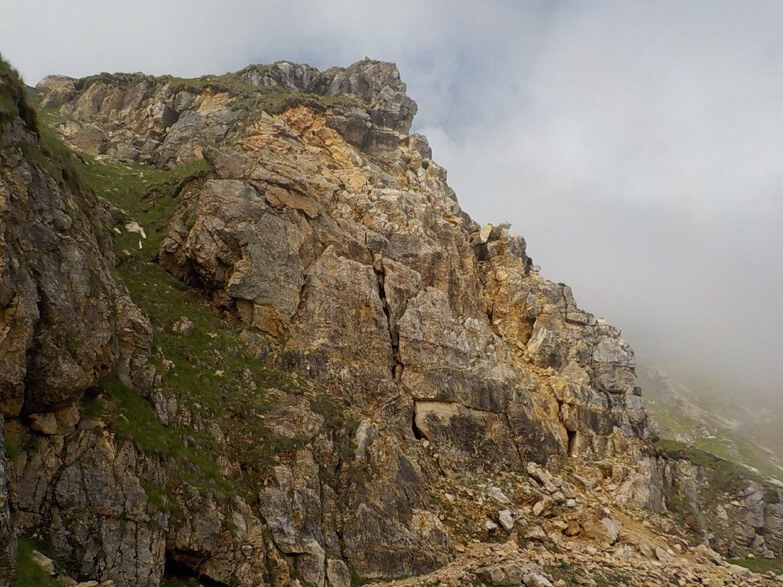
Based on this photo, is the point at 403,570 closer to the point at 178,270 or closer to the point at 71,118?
the point at 178,270

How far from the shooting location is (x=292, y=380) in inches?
1312

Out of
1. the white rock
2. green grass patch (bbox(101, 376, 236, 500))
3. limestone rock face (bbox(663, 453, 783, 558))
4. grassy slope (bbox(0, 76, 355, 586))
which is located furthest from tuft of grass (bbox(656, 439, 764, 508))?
green grass patch (bbox(101, 376, 236, 500))

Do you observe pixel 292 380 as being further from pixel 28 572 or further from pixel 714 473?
pixel 714 473

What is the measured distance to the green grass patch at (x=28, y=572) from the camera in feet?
42.7

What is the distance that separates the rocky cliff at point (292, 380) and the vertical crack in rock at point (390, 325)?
0.20m

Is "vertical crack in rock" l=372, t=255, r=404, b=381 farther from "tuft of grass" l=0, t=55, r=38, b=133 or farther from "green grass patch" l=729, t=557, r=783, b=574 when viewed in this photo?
"green grass patch" l=729, t=557, r=783, b=574

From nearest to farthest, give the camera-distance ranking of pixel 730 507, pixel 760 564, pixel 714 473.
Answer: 1. pixel 760 564
2. pixel 730 507
3. pixel 714 473

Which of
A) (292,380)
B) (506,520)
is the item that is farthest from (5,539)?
(506,520)

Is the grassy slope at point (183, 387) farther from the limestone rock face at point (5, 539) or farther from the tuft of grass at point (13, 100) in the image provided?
the limestone rock face at point (5, 539)

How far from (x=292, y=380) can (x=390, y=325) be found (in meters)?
11.8

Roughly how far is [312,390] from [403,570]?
1299 cm

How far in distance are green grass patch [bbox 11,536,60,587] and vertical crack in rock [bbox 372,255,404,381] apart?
27.9m

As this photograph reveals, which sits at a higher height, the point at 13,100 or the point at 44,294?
the point at 13,100

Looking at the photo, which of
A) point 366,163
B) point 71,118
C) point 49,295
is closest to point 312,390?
point 49,295
